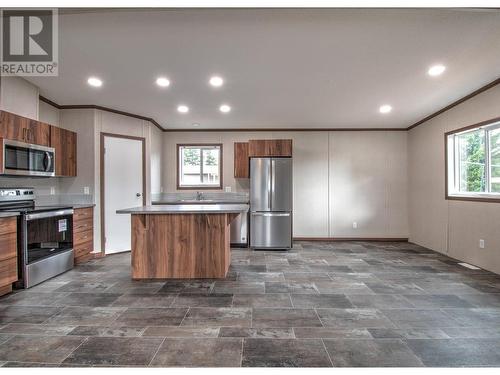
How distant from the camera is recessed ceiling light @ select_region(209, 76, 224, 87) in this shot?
342cm

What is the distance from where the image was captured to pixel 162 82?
3.56 metres

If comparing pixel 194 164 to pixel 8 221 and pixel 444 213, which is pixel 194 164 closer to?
pixel 8 221

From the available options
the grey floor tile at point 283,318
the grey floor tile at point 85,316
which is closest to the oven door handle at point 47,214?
the grey floor tile at point 85,316

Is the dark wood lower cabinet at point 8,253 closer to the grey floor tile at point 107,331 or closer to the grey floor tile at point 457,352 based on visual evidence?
the grey floor tile at point 107,331

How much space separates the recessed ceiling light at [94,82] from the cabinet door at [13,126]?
2.87 feet

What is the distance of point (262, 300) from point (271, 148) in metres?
3.19

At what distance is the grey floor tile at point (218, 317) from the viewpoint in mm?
2324

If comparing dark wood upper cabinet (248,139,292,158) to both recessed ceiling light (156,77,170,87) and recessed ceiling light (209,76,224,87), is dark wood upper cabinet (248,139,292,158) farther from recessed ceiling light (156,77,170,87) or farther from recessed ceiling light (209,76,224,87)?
recessed ceiling light (156,77,170,87)

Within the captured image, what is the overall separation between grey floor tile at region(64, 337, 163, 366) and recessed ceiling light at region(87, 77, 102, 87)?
2.97 m

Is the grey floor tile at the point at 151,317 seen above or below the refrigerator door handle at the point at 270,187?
below

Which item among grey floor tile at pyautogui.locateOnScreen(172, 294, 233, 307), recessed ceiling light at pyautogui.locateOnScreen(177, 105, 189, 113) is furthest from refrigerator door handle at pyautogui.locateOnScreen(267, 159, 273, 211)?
grey floor tile at pyautogui.locateOnScreen(172, 294, 233, 307)

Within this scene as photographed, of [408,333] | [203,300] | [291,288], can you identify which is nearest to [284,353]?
[408,333]

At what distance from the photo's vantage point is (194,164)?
6.25 metres

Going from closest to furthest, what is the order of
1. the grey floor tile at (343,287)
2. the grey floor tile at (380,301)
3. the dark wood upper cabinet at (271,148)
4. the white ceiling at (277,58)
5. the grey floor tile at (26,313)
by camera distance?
the white ceiling at (277,58)
the grey floor tile at (26,313)
the grey floor tile at (380,301)
the grey floor tile at (343,287)
the dark wood upper cabinet at (271,148)
